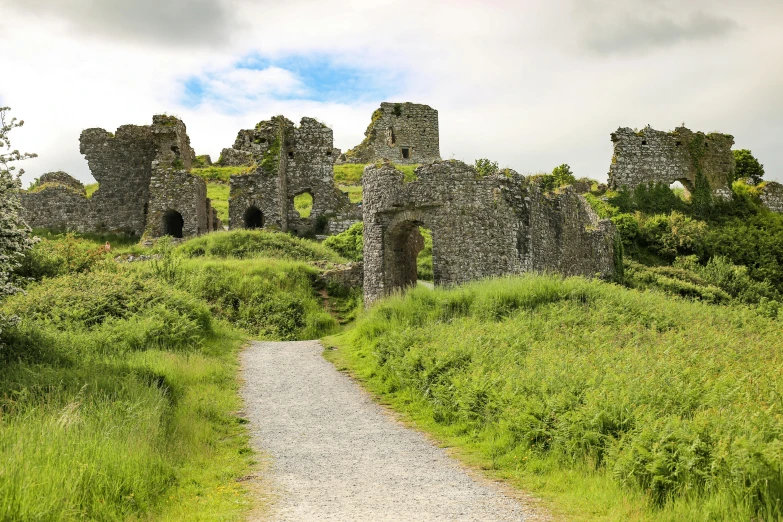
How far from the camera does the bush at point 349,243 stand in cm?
2764

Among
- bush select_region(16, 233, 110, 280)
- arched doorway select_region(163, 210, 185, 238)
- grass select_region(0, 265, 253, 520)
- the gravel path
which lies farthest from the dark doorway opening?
the gravel path

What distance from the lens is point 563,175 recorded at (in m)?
35.9

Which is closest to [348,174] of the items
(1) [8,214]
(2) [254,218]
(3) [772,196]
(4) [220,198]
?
(4) [220,198]

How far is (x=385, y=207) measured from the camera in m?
19.1

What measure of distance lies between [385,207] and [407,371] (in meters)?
7.19

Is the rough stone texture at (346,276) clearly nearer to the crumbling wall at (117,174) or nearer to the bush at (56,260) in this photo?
the bush at (56,260)

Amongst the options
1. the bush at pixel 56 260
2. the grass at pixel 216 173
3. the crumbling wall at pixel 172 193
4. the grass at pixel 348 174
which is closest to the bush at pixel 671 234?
the grass at pixel 348 174

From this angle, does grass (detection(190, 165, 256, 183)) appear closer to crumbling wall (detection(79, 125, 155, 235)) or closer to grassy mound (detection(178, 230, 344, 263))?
crumbling wall (detection(79, 125, 155, 235))

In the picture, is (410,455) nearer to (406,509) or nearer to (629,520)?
(406,509)

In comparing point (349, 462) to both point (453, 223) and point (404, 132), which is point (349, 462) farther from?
point (404, 132)

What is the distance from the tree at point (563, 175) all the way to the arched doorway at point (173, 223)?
57.2 feet

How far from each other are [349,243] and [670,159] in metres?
16.8

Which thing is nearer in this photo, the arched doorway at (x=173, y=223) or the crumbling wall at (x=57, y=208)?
the arched doorway at (x=173, y=223)

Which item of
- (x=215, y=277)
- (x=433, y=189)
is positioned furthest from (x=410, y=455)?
(x=215, y=277)
